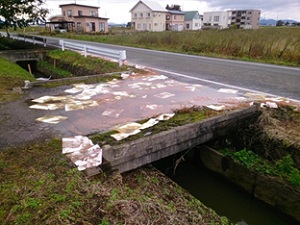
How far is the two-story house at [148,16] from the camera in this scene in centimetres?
5194

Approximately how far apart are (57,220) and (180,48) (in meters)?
17.1

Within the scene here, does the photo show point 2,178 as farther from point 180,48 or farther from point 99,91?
point 180,48

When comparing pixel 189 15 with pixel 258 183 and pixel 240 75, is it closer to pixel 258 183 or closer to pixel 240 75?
pixel 240 75

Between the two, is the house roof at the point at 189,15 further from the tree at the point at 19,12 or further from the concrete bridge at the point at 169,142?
the concrete bridge at the point at 169,142

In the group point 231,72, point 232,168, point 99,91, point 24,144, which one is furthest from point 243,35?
point 24,144

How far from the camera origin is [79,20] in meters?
48.8

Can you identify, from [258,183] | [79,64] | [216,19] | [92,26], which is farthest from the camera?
[216,19]

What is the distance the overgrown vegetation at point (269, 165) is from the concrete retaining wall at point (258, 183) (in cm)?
10

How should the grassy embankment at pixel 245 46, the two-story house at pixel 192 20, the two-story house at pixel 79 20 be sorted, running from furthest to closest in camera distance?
the two-story house at pixel 192 20
the two-story house at pixel 79 20
the grassy embankment at pixel 245 46

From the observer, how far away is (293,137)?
452cm

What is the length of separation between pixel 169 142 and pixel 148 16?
2068 inches

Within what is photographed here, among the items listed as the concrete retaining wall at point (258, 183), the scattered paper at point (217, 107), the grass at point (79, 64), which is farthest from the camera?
the grass at point (79, 64)

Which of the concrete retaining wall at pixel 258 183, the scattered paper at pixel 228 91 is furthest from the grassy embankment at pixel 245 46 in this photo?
the concrete retaining wall at pixel 258 183

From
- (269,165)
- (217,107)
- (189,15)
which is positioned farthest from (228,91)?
(189,15)
